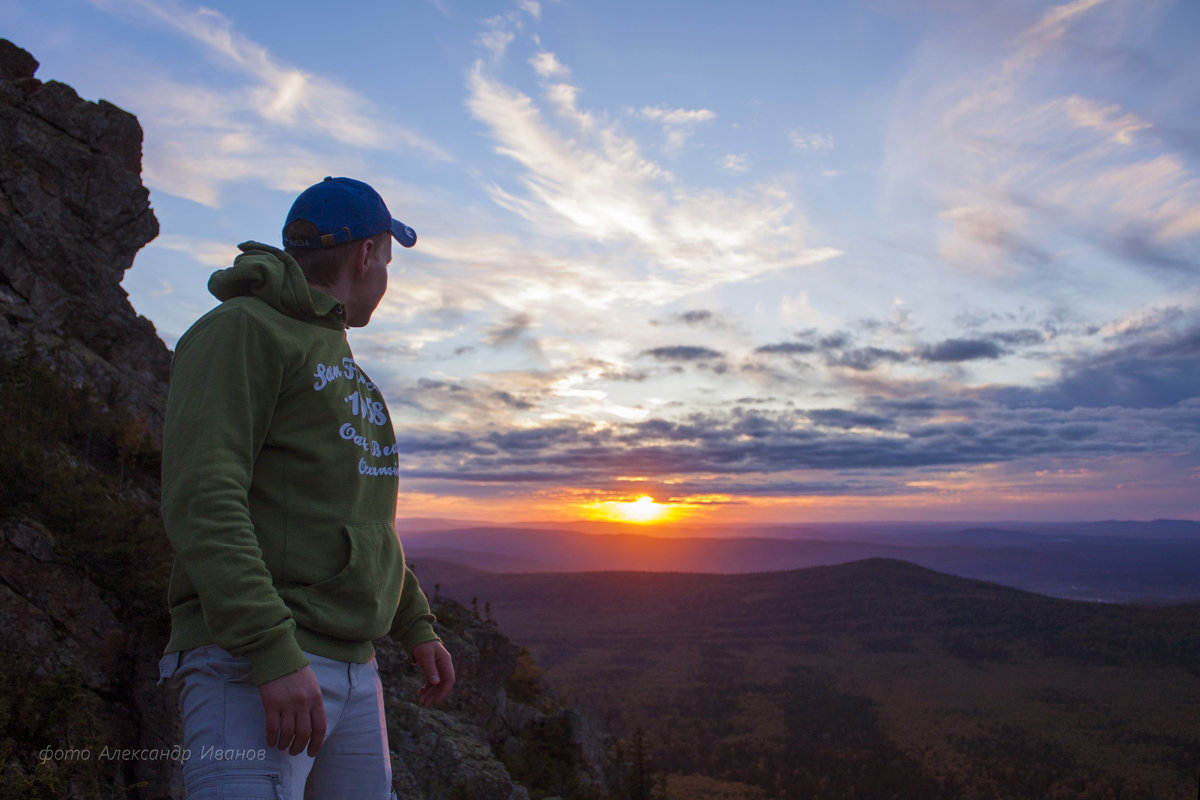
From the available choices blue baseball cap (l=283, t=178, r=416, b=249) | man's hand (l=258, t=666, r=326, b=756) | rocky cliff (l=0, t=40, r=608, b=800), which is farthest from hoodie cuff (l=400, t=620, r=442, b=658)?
rocky cliff (l=0, t=40, r=608, b=800)

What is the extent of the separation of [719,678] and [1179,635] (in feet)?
155

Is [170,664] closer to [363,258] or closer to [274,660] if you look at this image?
[274,660]

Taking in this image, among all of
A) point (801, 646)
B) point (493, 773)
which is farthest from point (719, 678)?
point (493, 773)

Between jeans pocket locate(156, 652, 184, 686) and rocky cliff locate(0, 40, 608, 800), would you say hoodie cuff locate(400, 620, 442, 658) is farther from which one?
rocky cliff locate(0, 40, 608, 800)

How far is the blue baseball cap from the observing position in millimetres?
2348

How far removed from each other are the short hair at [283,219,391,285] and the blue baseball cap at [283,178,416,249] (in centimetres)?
2

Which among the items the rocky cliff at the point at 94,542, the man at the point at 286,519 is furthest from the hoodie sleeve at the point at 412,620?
the rocky cliff at the point at 94,542

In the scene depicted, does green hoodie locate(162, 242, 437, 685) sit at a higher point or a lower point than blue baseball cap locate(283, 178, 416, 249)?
lower

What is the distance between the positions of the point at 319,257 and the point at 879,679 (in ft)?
276

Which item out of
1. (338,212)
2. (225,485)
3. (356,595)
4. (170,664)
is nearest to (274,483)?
(225,485)

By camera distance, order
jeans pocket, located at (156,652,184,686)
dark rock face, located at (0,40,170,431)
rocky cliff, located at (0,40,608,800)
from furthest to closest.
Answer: dark rock face, located at (0,40,170,431), rocky cliff, located at (0,40,608,800), jeans pocket, located at (156,652,184,686)

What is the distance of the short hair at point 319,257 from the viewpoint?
7.79ft

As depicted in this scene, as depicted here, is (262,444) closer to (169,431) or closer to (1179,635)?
(169,431)

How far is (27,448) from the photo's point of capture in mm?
6500
